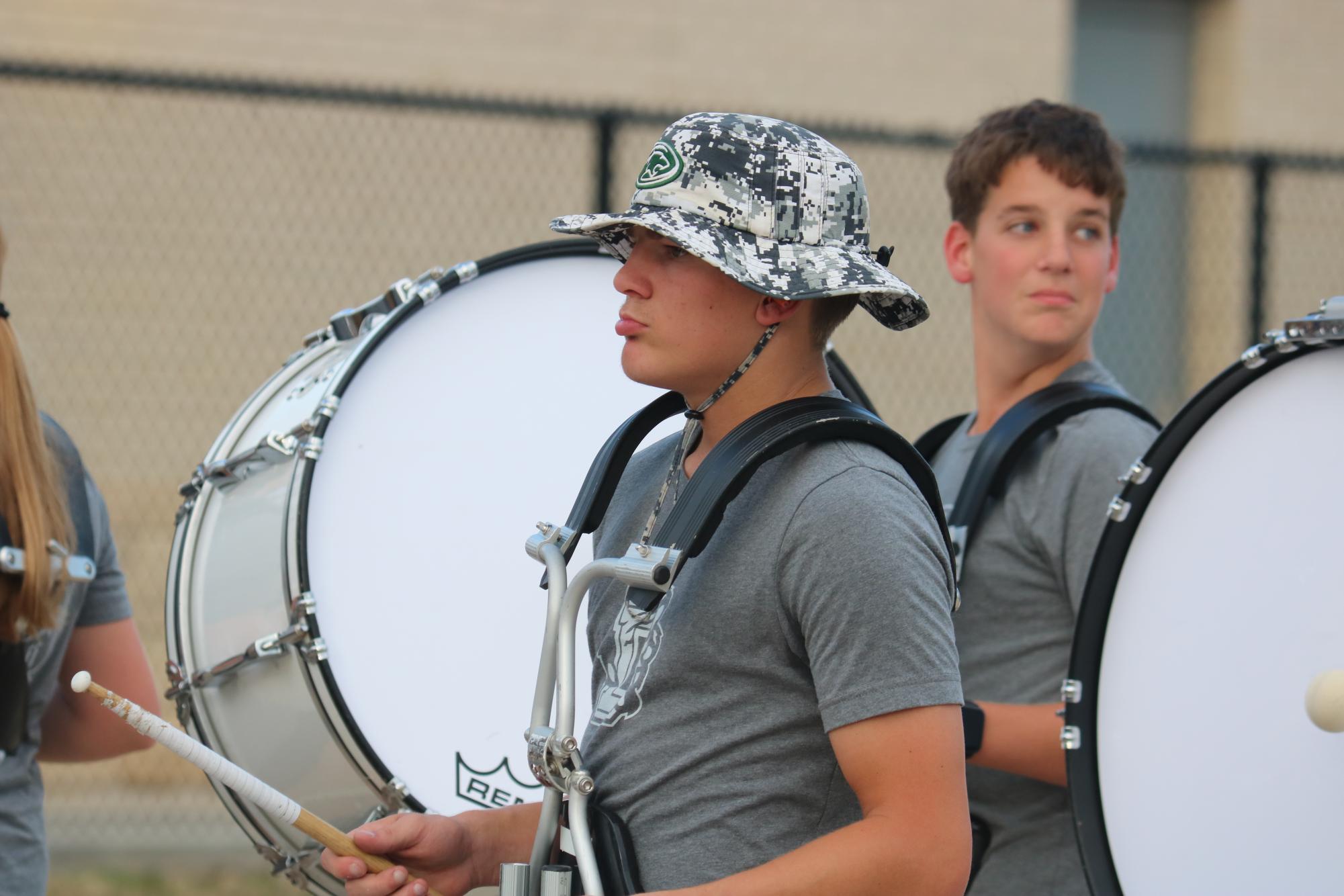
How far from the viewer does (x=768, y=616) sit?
5.35 feet

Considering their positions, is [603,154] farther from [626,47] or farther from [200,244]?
[626,47]

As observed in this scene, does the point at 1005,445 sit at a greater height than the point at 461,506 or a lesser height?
greater

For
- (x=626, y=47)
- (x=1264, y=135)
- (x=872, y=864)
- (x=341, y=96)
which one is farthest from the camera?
(x=1264, y=135)

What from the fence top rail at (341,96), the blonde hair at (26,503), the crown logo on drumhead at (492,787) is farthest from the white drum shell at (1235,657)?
the fence top rail at (341,96)

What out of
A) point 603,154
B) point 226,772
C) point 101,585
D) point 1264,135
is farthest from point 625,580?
point 1264,135

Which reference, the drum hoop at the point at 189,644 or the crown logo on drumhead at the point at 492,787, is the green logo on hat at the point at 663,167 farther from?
the drum hoop at the point at 189,644

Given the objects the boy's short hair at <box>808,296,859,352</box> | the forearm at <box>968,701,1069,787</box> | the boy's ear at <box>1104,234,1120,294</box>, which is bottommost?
the forearm at <box>968,701,1069,787</box>

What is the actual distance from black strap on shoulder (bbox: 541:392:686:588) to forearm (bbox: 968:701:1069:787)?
31.1 inches

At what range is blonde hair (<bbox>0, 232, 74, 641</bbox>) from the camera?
239cm

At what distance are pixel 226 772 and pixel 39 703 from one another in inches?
41.8

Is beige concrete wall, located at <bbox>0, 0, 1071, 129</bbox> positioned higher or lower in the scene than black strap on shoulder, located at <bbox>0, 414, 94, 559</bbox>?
higher

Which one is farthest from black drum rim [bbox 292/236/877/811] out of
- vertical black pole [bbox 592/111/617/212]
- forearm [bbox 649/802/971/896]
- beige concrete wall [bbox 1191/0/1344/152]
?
beige concrete wall [bbox 1191/0/1344/152]

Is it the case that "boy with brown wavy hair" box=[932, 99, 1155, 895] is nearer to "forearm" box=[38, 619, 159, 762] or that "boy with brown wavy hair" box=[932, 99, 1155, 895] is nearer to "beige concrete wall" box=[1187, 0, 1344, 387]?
"forearm" box=[38, 619, 159, 762]

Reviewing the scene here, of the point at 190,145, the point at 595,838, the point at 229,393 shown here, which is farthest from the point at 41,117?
the point at 595,838
